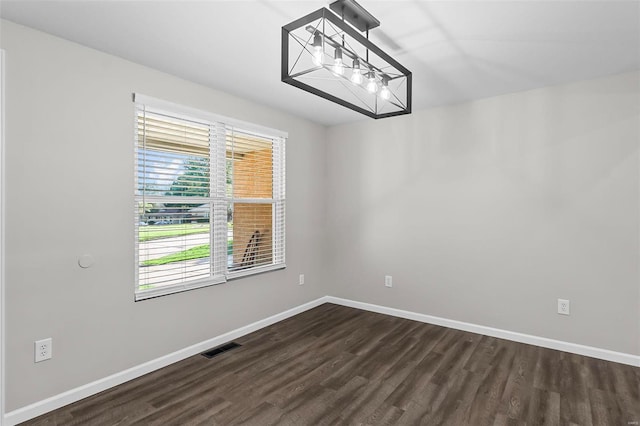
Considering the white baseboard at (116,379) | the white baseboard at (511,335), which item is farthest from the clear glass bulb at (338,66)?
the white baseboard at (511,335)

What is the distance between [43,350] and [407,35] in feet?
10.1

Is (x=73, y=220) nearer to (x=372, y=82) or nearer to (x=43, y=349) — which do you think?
(x=43, y=349)

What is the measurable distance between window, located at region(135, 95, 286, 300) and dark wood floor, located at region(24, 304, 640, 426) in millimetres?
750

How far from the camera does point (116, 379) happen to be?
2.51 m

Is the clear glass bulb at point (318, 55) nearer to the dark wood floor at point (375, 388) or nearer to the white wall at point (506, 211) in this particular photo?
the dark wood floor at point (375, 388)

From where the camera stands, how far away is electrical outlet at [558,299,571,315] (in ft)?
10.1

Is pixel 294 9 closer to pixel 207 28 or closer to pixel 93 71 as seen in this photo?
pixel 207 28

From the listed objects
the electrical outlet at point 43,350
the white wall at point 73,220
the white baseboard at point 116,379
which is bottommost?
the white baseboard at point 116,379

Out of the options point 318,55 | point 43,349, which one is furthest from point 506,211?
point 43,349

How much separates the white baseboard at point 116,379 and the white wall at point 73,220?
4 cm

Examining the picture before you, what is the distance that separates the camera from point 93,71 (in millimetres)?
2410

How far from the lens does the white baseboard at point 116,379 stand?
211cm

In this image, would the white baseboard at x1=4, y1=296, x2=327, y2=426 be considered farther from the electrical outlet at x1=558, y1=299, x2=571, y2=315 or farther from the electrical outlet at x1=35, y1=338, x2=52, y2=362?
the electrical outlet at x1=558, y1=299, x2=571, y2=315

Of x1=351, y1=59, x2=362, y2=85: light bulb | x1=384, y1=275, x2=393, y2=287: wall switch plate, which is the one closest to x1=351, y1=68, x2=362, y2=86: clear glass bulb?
x1=351, y1=59, x2=362, y2=85: light bulb
